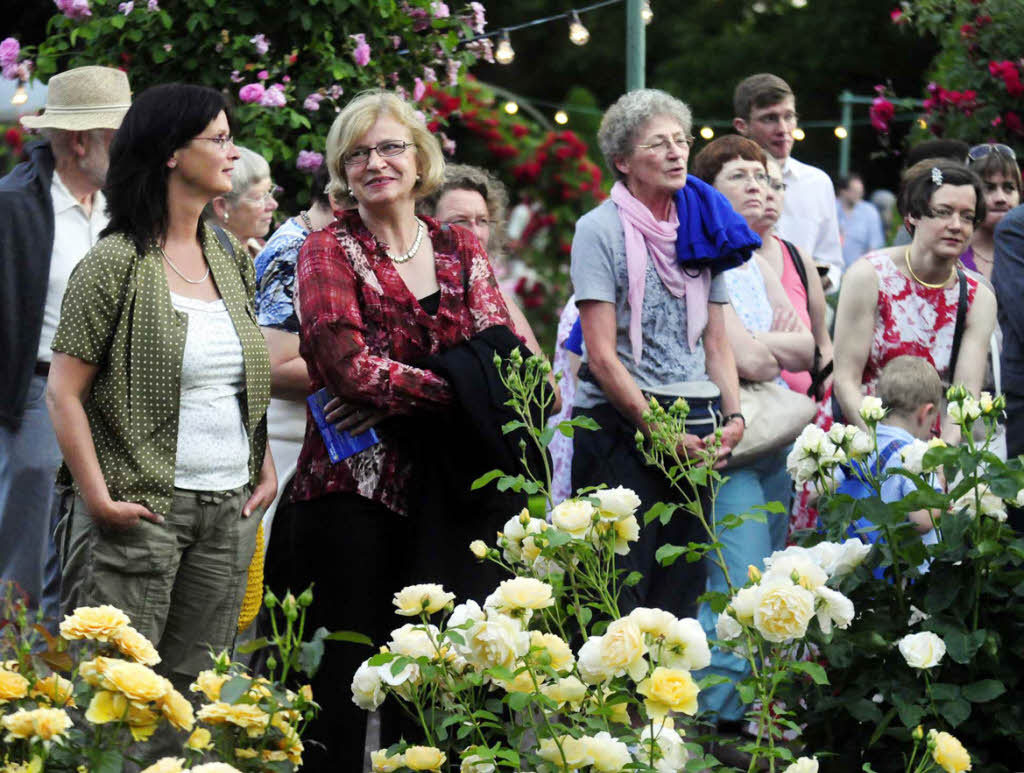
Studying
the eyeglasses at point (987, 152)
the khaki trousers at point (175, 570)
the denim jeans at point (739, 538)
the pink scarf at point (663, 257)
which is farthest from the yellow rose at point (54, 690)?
the eyeglasses at point (987, 152)

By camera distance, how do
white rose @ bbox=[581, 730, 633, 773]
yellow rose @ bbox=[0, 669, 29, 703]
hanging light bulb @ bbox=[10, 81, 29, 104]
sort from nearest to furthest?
yellow rose @ bbox=[0, 669, 29, 703] → white rose @ bbox=[581, 730, 633, 773] → hanging light bulb @ bbox=[10, 81, 29, 104]

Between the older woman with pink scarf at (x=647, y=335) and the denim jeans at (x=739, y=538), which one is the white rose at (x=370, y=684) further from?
the denim jeans at (x=739, y=538)

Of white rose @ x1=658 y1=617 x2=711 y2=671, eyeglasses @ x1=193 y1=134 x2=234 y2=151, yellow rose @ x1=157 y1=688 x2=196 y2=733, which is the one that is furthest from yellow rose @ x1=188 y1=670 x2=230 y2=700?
eyeglasses @ x1=193 y1=134 x2=234 y2=151

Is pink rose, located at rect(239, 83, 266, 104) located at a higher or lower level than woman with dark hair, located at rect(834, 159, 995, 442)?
higher

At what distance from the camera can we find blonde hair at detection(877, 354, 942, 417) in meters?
4.84

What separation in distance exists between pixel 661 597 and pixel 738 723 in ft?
2.65

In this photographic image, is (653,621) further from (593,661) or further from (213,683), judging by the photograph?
(213,683)

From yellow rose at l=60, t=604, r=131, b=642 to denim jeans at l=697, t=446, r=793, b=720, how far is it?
279 cm

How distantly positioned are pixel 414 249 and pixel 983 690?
1.79 meters

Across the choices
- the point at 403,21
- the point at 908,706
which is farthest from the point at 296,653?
the point at 403,21

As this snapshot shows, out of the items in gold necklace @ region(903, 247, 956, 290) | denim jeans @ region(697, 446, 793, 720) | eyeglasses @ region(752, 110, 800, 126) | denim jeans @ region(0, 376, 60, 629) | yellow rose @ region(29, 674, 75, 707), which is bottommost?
denim jeans @ region(697, 446, 793, 720)

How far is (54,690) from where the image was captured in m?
2.36

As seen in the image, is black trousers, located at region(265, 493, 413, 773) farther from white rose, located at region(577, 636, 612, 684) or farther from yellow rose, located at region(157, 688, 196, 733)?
yellow rose, located at region(157, 688, 196, 733)

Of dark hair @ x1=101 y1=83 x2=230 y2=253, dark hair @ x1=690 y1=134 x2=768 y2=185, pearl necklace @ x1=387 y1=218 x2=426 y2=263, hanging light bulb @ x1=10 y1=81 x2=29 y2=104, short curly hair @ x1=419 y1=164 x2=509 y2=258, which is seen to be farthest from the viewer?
hanging light bulb @ x1=10 y1=81 x2=29 y2=104
